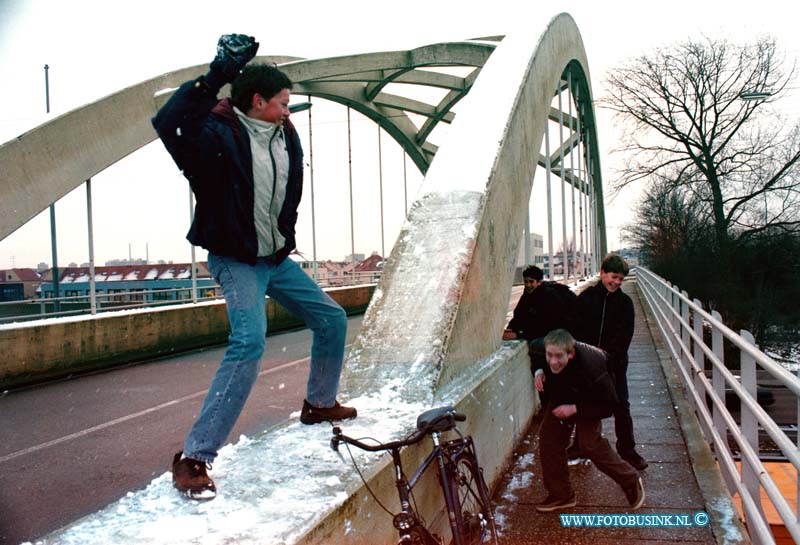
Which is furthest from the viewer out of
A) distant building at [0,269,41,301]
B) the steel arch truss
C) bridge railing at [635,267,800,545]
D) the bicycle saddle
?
the steel arch truss

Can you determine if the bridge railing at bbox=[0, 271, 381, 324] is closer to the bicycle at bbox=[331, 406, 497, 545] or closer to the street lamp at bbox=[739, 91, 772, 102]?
the bicycle at bbox=[331, 406, 497, 545]

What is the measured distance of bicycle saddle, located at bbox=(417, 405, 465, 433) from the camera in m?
2.99

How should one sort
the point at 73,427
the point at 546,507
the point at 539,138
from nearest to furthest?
the point at 546,507 < the point at 73,427 < the point at 539,138

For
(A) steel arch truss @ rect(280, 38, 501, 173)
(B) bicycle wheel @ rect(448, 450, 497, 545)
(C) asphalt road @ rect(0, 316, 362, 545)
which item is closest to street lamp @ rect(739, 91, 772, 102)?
(A) steel arch truss @ rect(280, 38, 501, 173)

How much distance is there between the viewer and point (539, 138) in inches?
285

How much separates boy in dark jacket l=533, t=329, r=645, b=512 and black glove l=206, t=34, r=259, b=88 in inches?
97.5

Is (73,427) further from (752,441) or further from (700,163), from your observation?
(700,163)

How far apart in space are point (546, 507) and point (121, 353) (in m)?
7.92

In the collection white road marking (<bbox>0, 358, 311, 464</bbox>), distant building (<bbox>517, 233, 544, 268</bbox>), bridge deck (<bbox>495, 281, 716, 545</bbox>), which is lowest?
bridge deck (<bbox>495, 281, 716, 545</bbox>)

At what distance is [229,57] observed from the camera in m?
2.44

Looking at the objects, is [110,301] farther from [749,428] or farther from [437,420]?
[749,428]

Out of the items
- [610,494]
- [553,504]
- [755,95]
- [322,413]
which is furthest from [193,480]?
[755,95]

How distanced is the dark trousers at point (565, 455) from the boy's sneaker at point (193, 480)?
7.92 ft

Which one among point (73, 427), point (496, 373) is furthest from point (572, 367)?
point (73, 427)
